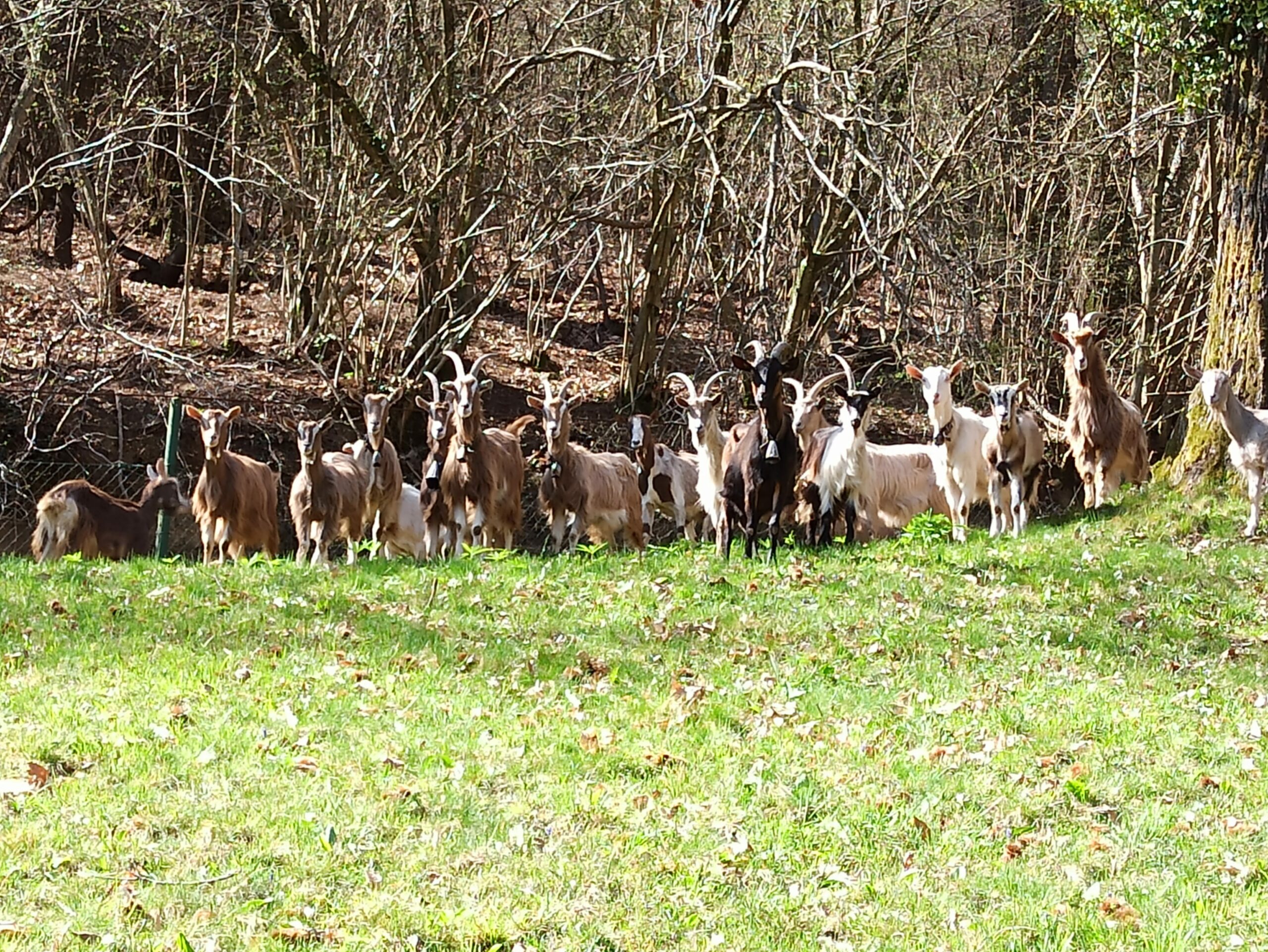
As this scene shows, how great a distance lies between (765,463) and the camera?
12.6m

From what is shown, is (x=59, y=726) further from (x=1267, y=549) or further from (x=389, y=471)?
(x=389, y=471)

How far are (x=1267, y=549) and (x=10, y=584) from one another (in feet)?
28.6

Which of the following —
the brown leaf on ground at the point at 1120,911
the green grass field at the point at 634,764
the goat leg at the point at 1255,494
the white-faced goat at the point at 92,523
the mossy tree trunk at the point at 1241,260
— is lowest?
the brown leaf on ground at the point at 1120,911

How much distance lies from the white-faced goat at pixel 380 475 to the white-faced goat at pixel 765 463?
448cm

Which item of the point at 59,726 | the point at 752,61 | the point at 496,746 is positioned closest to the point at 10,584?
the point at 59,726

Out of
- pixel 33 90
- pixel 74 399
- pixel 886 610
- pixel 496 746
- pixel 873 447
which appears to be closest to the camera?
pixel 496 746

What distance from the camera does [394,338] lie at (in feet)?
67.9

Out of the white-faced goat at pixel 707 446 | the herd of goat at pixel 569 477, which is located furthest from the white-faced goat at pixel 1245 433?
the white-faced goat at pixel 707 446

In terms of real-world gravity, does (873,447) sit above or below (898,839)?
above

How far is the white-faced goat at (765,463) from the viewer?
40.7 feet

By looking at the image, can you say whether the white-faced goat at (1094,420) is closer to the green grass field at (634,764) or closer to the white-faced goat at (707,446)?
the white-faced goat at (707,446)

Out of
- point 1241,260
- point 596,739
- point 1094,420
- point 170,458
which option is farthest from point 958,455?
point 596,739

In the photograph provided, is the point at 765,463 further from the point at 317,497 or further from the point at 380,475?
the point at 380,475

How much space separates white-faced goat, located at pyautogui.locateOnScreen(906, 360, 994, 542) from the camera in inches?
623
